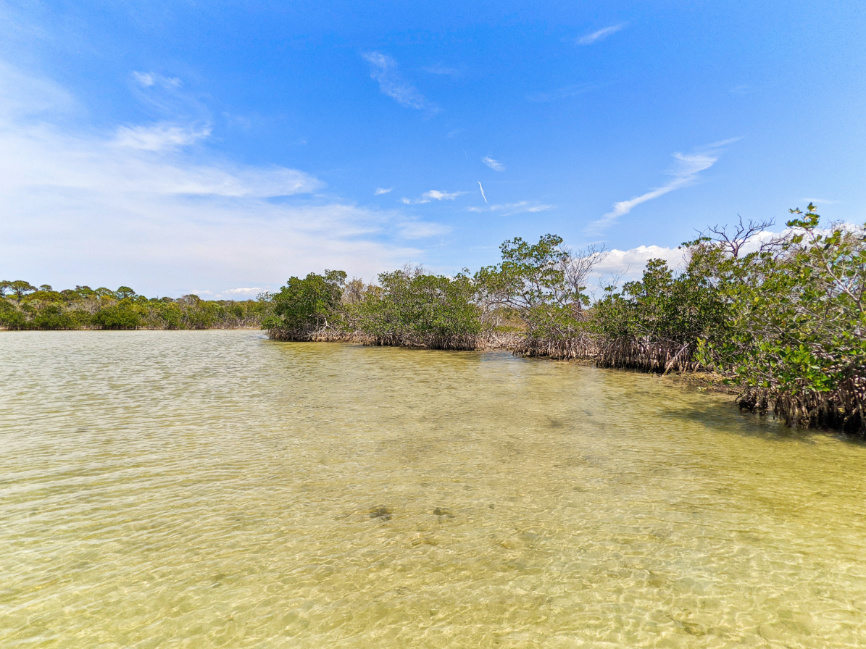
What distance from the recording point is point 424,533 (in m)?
3.34

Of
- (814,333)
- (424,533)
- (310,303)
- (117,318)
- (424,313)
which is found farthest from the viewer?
(117,318)

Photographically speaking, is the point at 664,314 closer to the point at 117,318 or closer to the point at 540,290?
the point at 540,290

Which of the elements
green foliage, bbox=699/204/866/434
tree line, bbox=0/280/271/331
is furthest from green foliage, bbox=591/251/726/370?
tree line, bbox=0/280/271/331

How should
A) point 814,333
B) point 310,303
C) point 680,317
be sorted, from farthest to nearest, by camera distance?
Result: point 310,303 < point 680,317 < point 814,333

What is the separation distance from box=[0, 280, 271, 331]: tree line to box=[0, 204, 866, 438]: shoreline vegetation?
15106 millimetres

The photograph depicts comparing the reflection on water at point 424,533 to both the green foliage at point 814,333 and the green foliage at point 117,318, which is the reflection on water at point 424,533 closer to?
the green foliage at point 814,333

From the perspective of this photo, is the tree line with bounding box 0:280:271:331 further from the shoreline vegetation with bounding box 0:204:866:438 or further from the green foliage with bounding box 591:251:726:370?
the green foliage with bounding box 591:251:726:370

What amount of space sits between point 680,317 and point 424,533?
44.9 feet

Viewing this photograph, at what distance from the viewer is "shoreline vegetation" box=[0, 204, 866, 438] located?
6.31m

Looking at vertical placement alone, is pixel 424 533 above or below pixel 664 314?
below

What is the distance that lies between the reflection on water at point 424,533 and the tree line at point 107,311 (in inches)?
1442

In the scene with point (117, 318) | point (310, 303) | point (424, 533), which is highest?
point (310, 303)

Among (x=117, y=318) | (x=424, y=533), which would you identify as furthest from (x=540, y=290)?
(x=117, y=318)

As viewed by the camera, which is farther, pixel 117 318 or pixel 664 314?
pixel 117 318
